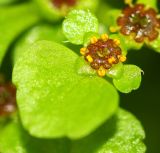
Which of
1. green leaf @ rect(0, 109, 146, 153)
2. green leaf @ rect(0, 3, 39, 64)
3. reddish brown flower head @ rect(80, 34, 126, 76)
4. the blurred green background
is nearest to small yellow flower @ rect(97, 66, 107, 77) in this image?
reddish brown flower head @ rect(80, 34, 126, 76)

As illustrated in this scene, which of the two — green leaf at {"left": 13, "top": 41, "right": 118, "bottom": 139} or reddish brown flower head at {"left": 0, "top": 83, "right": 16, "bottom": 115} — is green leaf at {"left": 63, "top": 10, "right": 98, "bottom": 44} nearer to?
green leaf at {"left": 13, "top": 41, "right": 118, "bottom": 139}

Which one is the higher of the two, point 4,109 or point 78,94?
point 78,94

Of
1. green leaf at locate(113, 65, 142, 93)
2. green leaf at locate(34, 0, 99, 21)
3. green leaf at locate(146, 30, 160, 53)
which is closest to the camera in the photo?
green leaf at locate(113, 65, 142, 93)

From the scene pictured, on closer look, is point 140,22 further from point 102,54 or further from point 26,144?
point 26,144

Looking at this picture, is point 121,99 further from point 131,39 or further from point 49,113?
point 49,113

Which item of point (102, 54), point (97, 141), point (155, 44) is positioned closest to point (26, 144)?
point (97, 141)

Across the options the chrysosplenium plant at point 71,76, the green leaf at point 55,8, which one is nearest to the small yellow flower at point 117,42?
the chrysosplenium plant at point 71,76

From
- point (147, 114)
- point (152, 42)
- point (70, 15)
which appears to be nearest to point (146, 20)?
point (152, 42)
